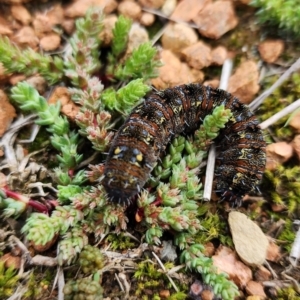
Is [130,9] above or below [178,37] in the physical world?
above

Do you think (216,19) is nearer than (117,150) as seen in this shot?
No

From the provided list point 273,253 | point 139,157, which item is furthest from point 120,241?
point 273,253

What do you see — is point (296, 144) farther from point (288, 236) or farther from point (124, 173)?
point (124, 173)

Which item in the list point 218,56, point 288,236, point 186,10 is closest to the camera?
point 288,236

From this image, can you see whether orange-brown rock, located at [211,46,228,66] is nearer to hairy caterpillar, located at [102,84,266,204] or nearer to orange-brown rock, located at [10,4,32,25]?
hairy caterpillar, located at [102,84,266,204]

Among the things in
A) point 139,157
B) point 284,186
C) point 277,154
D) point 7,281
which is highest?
point 277,154

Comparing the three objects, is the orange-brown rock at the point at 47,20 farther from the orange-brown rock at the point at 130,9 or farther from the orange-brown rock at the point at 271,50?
the orange-brown rock at the point at 271,50

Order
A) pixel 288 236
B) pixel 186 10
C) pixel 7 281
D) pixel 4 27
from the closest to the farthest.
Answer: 1. pixel 7 281
2. pixel 288 236
3. pixel 4 27
4. pixel 186 10
